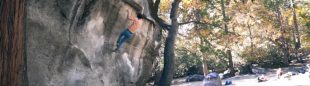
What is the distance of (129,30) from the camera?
14.7 m

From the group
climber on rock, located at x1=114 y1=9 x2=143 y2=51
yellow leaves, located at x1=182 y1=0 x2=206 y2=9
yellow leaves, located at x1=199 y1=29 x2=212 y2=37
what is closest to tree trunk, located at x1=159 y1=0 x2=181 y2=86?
yellow leaves, located at x1=199 y1=29 x2=212 y2=37

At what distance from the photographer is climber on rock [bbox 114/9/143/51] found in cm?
1420

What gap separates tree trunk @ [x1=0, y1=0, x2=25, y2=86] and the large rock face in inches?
169

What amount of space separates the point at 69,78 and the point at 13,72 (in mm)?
5510

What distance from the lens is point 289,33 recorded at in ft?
109

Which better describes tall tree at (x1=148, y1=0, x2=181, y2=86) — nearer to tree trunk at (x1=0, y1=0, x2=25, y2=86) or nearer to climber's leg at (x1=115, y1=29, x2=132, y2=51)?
climber's leg at (x1=115, y1=29, x2=132, y2=51)

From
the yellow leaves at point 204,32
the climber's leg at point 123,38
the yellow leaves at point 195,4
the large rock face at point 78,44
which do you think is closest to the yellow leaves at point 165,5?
the yellow leaves at point 195,4

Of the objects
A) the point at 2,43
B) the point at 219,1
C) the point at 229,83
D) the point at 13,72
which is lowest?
the point at 229,83

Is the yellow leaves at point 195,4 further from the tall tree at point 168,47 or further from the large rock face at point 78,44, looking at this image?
the large rock face at point 78,44

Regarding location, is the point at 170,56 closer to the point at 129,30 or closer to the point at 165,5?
the point at 165,5

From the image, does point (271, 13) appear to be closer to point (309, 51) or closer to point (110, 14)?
point (309, 51)

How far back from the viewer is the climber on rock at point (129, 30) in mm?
14202

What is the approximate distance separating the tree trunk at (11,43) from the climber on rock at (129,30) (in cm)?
751

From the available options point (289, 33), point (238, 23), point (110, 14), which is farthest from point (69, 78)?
point (289, 33)
